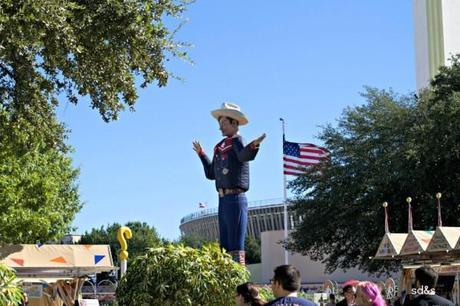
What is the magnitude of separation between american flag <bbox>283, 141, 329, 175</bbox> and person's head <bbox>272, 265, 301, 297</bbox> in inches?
1255

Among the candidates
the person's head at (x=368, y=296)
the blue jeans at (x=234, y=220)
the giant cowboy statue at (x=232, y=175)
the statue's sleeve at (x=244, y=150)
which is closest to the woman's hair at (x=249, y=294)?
the person's head at (x=368, y=296)

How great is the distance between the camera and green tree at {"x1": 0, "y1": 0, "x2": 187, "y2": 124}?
12.0 m

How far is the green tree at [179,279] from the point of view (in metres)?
11.7

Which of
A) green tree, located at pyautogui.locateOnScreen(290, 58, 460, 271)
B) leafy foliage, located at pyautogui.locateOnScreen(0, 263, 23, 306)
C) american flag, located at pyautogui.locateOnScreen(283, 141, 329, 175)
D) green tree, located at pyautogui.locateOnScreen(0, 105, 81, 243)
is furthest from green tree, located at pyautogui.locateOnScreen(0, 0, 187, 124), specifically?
american flag, located at pyautogui.locateOnScreen(283, 141, 329, 175)

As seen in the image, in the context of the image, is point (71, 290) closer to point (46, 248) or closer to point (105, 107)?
point (46, 248)

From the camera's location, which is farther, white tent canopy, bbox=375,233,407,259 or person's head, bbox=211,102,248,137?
white tent canopy, bbox=375,233,407,259

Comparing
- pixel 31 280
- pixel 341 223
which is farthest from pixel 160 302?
pixel 341 223

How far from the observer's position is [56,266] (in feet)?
55.4

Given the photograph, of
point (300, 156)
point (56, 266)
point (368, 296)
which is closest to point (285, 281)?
point (368, 296)

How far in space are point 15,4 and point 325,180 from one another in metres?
27.0

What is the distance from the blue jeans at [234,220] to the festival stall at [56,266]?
3.51 m

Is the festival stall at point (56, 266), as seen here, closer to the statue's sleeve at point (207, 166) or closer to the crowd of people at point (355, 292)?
the statue's sleeve at point (207, 166)

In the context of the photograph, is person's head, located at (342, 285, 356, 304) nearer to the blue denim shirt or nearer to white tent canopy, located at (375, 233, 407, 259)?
the blue denim shirt

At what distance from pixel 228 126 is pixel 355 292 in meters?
8.30
